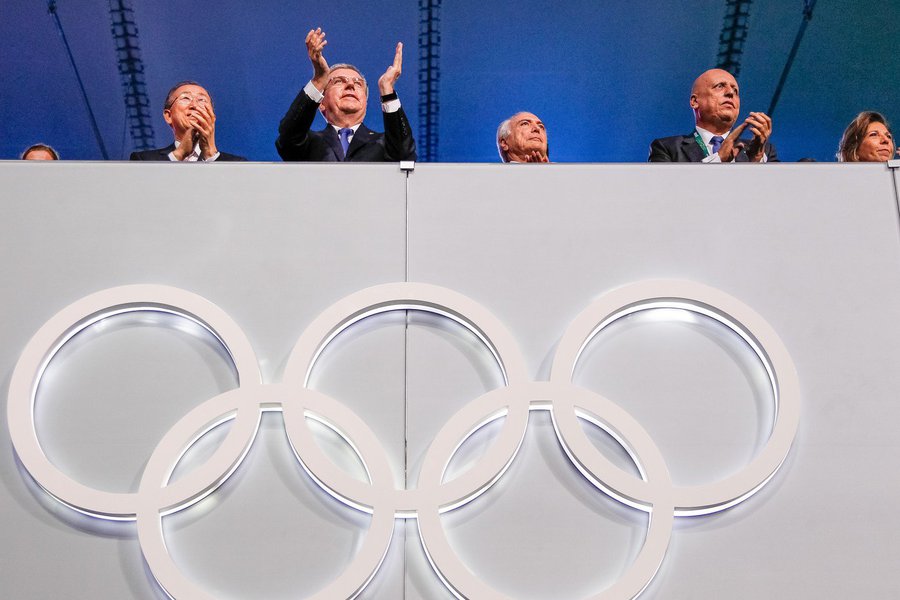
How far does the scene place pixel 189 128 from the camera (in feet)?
11.5

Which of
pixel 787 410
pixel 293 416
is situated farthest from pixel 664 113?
pixel 293 416

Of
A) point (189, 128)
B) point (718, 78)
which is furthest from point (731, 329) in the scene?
point (189, 128)

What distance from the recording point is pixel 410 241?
9.53 ft

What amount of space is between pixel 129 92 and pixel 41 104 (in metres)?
0.47

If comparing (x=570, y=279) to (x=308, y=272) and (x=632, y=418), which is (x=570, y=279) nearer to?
(x=632, y=418)

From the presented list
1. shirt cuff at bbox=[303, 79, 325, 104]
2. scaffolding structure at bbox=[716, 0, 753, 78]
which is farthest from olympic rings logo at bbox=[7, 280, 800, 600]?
scaffolding structure at bbox=[716, 0, 753, 78]

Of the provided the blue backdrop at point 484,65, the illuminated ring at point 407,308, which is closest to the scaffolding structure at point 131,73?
the blue backdrop at point 484,65

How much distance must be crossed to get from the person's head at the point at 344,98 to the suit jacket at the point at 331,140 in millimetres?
53

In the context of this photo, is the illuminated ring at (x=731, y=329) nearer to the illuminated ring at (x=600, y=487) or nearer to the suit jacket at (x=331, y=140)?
the illuminated ring at (x=600, y=487)

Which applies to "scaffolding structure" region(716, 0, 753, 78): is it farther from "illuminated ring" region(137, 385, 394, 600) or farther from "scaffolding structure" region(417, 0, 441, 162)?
"illuminated ring" region(137, 385, 394, 600)

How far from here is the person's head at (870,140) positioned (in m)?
3.70

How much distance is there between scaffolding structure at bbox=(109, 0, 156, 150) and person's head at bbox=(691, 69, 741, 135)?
3.04m

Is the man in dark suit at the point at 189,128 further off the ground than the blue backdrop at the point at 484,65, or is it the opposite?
the blue backdrop at the point at 484,65

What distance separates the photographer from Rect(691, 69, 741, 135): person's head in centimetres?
387
